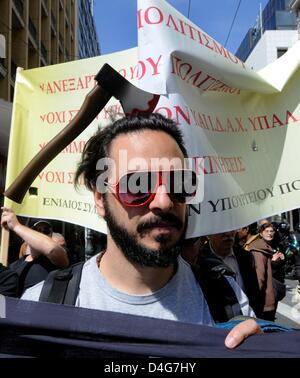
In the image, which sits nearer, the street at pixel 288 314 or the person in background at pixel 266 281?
the person in background at pixel 266 281

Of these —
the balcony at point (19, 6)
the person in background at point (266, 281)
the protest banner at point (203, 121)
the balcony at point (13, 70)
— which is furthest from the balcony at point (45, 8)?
the person in background at point (266, 281)

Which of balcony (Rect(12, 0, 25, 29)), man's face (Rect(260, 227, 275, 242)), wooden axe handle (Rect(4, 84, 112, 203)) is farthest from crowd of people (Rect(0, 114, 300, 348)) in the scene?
balcony (Rect(12, 0, 25, 29))

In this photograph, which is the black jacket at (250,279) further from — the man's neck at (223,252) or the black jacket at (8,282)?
the black jacket at (8,282)

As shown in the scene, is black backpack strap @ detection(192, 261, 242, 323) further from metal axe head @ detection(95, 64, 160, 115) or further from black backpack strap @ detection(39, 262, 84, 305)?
metal axe head @ detection(95, 64, 160, 115)

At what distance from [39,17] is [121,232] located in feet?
82.2

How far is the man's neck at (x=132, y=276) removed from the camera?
149 cm

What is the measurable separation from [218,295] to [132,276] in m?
0.28

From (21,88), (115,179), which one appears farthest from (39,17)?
(115,179)

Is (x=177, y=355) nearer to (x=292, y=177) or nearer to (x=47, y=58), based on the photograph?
(x=292, y=177)

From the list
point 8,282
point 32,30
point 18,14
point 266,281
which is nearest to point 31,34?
point 32,30

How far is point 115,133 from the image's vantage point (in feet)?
5.41

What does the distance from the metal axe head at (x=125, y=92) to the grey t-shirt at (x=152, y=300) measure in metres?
0.73

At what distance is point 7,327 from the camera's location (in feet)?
4.41

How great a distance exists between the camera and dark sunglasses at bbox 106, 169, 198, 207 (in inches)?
56.5
